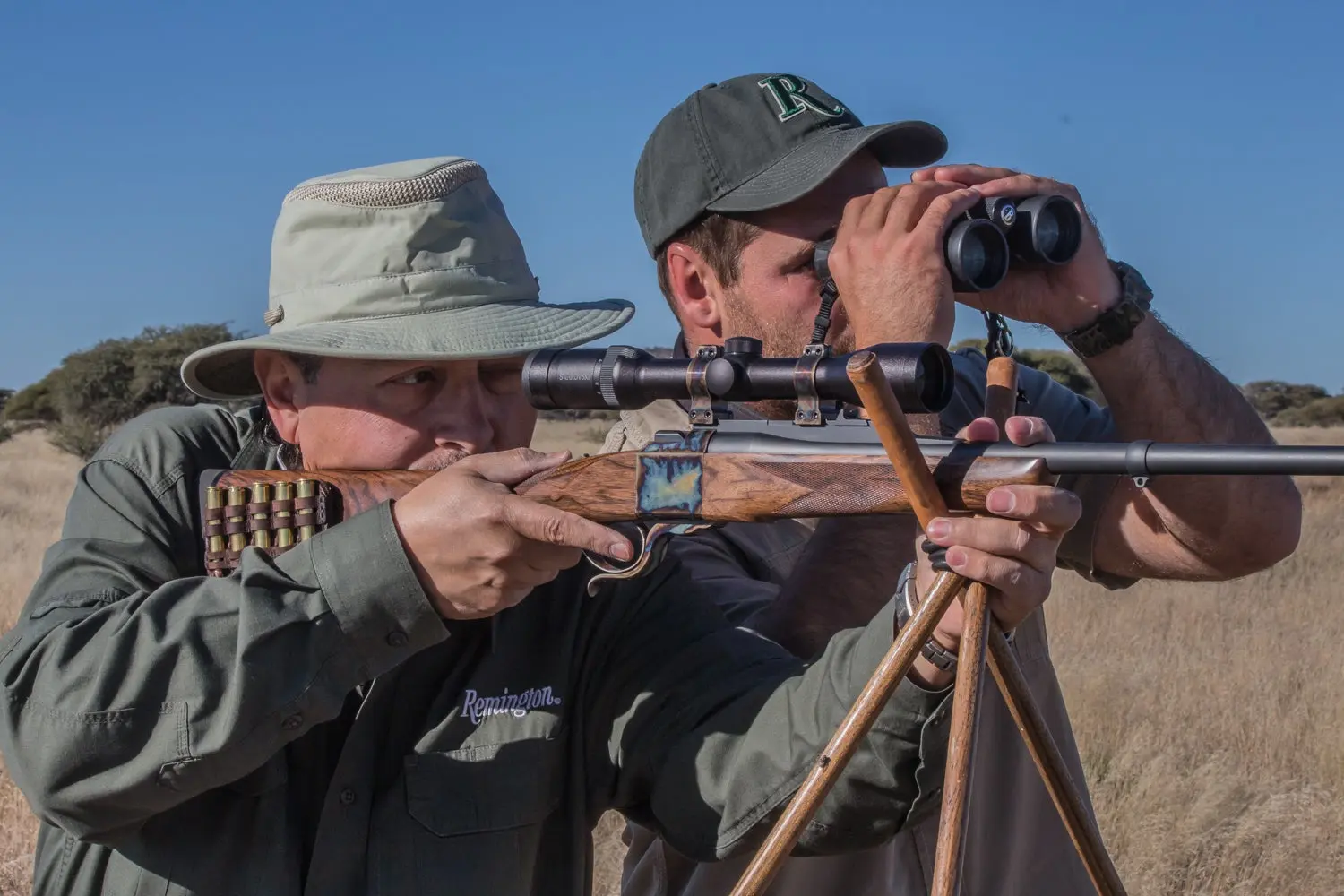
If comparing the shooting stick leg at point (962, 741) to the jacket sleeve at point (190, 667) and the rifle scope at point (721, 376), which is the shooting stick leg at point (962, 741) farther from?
the jacket sleeve at point (190, 667)

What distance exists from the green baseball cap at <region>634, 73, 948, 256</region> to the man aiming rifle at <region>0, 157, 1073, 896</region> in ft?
2.40

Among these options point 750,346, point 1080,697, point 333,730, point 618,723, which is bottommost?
point 1080,697

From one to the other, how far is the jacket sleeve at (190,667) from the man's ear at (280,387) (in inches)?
21.8

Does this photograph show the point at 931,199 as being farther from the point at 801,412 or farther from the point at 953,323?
the point at 801,412

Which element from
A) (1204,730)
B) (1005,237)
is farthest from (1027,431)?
(1204,730)

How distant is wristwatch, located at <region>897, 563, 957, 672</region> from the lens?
2469 millimetres

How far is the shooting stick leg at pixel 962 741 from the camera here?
2031 mm

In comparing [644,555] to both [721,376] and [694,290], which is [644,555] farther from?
[694,290]

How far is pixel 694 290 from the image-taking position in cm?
405

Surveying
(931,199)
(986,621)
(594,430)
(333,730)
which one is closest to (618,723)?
(333,730)

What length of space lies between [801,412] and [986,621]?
20.7 inches

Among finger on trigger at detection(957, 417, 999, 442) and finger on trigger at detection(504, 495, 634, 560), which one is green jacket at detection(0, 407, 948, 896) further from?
finger on trigger at detection(957, 417, 999, 442)

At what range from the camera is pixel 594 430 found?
2956cm

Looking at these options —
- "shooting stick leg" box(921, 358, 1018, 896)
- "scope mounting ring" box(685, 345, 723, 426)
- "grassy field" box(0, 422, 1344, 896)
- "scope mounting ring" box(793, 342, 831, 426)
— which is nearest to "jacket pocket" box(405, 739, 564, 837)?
"scope mounting ring" box(685, 345, 723, 426)
